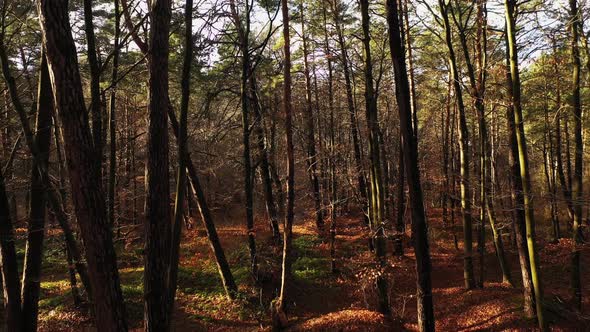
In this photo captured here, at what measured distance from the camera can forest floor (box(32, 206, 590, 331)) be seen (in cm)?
1048

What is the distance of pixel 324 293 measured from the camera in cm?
1454

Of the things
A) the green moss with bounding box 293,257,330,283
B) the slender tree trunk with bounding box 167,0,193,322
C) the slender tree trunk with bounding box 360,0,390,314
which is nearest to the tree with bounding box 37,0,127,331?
the slender tree trunk with bounding box 167,0,193,322

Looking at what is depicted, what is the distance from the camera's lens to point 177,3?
12523 millimetres

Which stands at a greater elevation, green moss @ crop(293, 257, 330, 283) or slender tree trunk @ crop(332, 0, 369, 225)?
slender tree trunk @ crop(332, 0, 369, 225)

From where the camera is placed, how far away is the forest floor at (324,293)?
10.5 m

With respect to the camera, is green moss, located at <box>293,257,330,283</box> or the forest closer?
the forest

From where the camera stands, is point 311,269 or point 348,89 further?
point 311,269

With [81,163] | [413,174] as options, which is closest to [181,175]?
[81,163]

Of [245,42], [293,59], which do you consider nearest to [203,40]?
[245,42]

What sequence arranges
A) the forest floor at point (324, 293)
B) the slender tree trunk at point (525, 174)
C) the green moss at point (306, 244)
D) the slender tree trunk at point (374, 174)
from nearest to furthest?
the slender tree trunk at point (525, 174), the forest floor at point (324, 293), the slender tree trunk at point (374, 174), the green moss at point (306, 244)

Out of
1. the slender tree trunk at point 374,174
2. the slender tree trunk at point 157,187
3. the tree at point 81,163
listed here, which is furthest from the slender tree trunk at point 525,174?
the tree at point 81,163

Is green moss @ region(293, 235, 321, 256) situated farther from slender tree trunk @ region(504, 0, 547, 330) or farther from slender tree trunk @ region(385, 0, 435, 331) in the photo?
slender tree trunk @ region(385, 0, 435, 331)

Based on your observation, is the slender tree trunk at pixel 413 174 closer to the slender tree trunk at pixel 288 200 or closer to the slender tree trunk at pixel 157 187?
the slender tree trunk at pixel 288 200

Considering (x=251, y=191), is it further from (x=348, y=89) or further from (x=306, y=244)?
(x=306, y=244)
